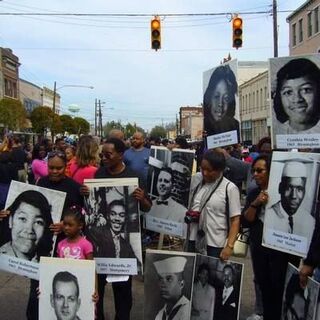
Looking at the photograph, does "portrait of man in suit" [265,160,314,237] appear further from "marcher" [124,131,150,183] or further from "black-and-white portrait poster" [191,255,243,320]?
"marcher" [124,131,150,183]

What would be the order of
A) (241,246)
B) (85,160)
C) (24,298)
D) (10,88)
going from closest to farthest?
1. (241,246)
2. (85,160)
3. (24,298)
4. (10,88)

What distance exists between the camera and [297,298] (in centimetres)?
409

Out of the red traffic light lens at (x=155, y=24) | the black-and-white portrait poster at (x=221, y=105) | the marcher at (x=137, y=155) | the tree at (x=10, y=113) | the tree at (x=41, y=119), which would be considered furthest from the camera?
the tree at (x=41, y=119)

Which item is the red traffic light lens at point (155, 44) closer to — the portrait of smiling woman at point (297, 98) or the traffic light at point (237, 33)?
the traffic light at point (237, 33)

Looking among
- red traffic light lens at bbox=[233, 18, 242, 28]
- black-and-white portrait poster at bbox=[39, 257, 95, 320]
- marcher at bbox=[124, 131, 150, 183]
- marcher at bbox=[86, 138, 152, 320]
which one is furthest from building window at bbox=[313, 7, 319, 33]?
black-and-white portrait poster at bbox=[39, 257, 95, 320]

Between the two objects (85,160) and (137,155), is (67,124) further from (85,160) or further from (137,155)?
(85,160)

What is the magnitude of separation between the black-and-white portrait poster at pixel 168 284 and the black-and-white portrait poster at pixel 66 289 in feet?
2.59

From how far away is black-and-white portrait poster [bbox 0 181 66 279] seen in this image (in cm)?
477

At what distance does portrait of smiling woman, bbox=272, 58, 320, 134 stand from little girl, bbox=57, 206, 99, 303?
77.1 inches

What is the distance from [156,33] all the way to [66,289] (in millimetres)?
12919

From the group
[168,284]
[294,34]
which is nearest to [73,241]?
[168,284]

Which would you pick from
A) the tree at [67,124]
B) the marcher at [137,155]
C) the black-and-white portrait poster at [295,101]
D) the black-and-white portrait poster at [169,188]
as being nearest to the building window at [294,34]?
the tree at [67,124]

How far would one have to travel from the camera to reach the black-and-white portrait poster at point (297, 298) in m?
3.69

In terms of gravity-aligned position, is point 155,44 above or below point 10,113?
below
